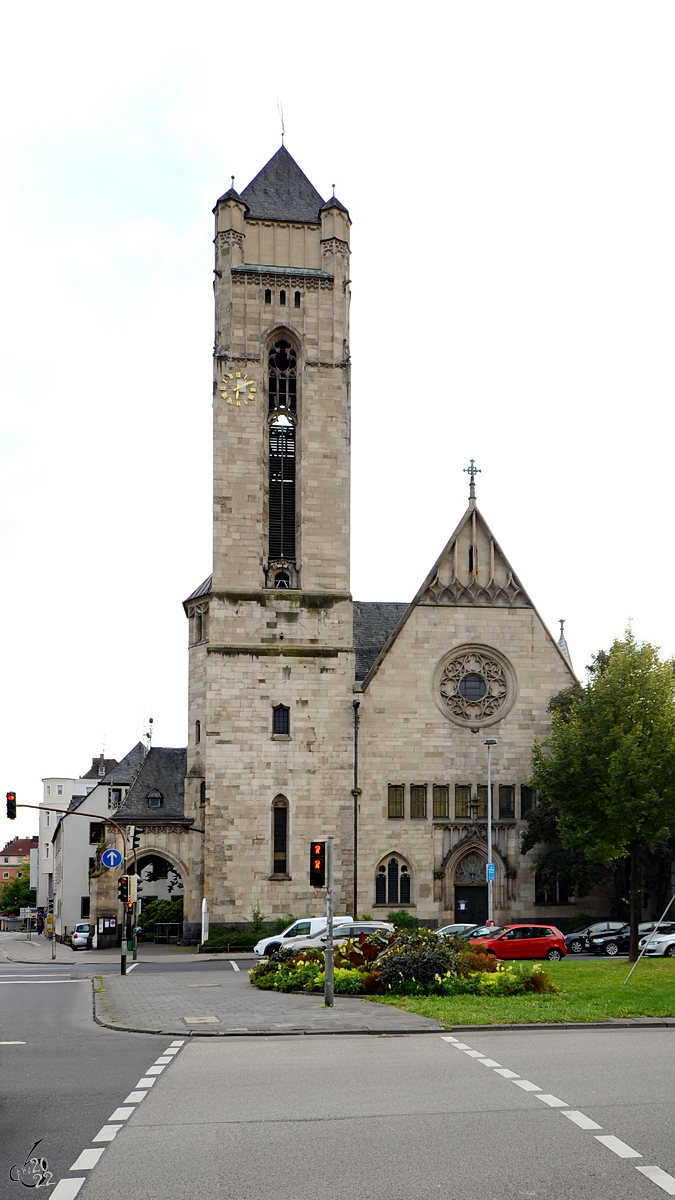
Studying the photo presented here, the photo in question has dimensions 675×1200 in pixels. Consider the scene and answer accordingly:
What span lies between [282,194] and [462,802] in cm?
2864

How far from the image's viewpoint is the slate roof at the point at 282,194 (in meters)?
53.2

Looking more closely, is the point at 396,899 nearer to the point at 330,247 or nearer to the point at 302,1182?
the point at 330,247

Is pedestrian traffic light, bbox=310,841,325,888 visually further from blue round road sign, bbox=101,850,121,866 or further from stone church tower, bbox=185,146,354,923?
stone church tower, bbox=185,146,354,923

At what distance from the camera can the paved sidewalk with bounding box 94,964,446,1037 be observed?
19.6 metres

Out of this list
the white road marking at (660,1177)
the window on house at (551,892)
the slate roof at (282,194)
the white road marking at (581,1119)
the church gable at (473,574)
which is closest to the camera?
the white road marking at (660,1177)

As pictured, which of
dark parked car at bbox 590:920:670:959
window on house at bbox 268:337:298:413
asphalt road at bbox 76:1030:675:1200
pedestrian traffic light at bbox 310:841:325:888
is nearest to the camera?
asphalt road at bbox 76:1030:675:1200

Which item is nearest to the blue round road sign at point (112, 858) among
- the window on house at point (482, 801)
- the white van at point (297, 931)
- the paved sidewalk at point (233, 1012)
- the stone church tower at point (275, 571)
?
the paved sidewalk at point (233, 1012)

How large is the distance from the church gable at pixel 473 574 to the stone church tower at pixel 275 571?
13.6 ft

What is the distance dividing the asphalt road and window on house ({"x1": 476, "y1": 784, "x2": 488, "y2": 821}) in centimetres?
3219

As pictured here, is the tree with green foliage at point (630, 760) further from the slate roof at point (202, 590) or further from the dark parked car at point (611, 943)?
the slate roof at point (202, 590)

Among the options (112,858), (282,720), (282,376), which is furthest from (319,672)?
(112,858)

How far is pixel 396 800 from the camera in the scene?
48.6 meters

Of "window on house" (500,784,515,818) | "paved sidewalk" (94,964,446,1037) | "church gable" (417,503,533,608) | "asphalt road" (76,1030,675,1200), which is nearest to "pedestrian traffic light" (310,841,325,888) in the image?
"paved sidewalk" (94,964,446,1037)

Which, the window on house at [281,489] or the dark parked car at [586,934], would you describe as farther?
the window on house at [281,489]
